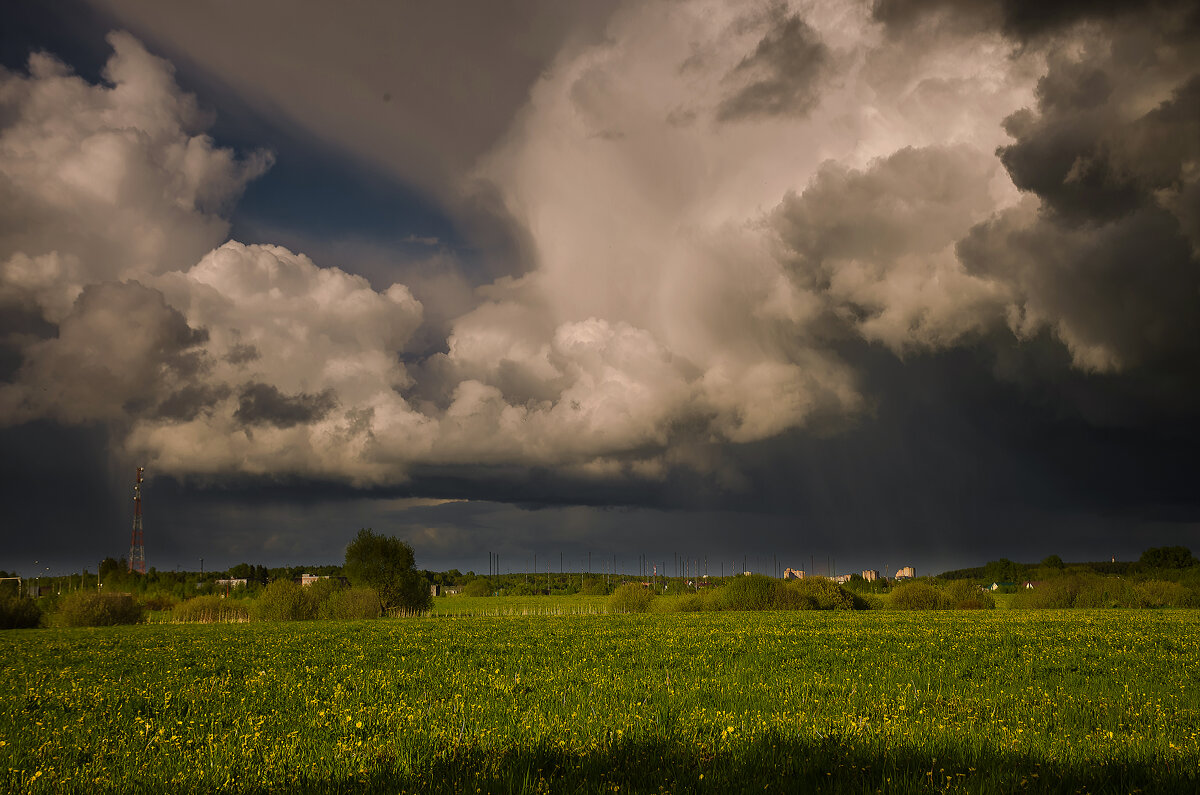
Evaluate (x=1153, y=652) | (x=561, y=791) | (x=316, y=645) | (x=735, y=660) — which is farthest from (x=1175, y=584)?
(x=561, y=791)

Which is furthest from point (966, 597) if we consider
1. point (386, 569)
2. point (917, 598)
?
point (386, 569)

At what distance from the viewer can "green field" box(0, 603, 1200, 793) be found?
782cm

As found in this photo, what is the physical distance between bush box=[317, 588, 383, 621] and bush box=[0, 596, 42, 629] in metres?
29.3

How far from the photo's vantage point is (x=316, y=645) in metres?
30.5

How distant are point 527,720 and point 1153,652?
24.1 m

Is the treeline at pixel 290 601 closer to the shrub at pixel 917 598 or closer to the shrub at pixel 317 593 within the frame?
the shrub at pixel 317 593

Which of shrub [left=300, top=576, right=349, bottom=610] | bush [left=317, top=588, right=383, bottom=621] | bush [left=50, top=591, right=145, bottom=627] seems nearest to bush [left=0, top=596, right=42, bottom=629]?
bush [left=50, top=591, right=145, bottom=627]

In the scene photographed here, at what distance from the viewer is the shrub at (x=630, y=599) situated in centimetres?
9255

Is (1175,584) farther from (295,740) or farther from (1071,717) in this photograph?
(295,740)

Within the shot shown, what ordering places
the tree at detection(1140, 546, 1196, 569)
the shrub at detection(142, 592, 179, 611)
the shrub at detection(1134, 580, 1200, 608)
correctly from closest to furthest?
the shrub at detection(1134, 580, 1200, 608) < the shrub at detection(142, 592, 179, 611) < the tree at detection(1140, 546, 1196, 569)

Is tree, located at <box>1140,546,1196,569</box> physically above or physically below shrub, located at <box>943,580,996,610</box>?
below

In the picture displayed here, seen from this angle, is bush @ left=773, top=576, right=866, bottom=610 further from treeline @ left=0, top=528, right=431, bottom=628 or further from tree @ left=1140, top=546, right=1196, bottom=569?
tree @ left=1140, top=546, right=1196, bottom=569

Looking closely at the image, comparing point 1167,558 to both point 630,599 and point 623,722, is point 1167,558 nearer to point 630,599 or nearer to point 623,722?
point 630,599

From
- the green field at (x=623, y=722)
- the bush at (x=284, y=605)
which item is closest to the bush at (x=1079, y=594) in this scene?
the green field at (x=623, y=722)
